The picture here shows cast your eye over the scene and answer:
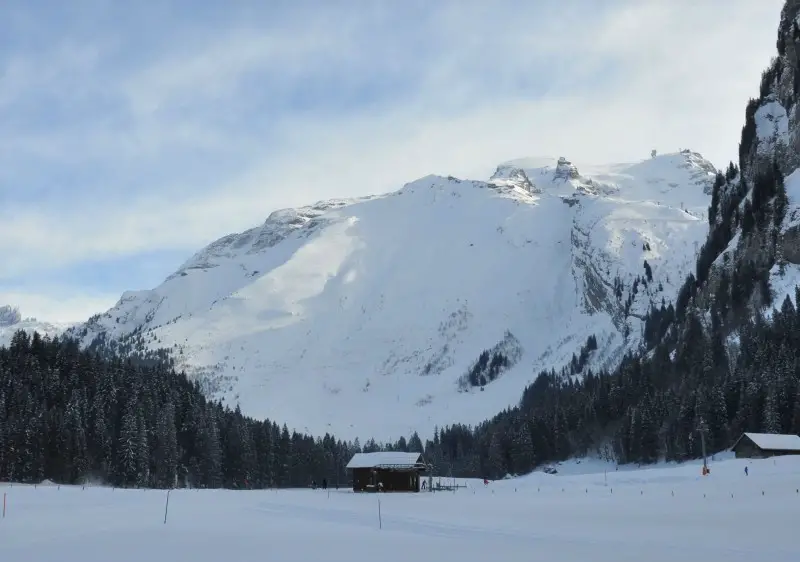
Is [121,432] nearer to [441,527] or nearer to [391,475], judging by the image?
[391,475]

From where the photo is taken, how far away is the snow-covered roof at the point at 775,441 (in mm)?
87062

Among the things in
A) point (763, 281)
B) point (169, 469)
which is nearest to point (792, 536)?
point (169, 469)

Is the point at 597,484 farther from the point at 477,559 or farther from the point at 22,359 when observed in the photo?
the point at 22,359

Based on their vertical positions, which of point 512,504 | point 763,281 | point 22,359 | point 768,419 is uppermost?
point 763,281

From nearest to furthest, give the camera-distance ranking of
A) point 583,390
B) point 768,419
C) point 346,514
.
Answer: point 346,514, point 768,419, point 583,390

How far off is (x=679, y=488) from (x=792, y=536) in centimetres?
3219

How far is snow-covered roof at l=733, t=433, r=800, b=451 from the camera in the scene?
87062 mm

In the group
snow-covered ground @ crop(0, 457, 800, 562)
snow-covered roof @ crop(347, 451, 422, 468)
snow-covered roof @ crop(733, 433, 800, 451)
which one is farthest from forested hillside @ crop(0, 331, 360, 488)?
snow-covered roof @ crop(733, 433, 800, 451)

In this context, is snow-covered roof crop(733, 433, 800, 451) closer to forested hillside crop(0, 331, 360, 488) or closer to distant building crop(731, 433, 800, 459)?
distant building crop(731, 433, 800, 459)

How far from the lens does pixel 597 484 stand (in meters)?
81.8

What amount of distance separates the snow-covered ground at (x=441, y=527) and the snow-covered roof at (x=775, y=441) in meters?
18.9

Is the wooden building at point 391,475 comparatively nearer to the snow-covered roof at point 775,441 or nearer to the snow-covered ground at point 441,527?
the snow-covered ground at point 441,527

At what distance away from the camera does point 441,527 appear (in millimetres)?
42406

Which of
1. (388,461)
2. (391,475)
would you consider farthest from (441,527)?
(388,461)
